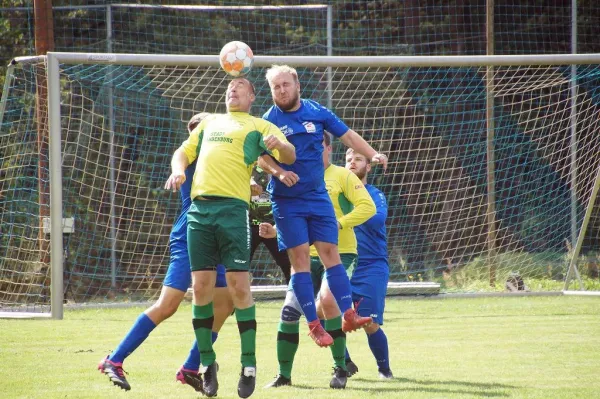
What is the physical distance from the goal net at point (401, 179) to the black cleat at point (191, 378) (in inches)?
284

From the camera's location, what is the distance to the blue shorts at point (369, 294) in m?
7.49

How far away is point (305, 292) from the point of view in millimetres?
6695

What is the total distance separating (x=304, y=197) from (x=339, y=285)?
658 millimetres

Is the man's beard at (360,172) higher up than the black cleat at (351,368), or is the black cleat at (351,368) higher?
the man's beard at (360,172)

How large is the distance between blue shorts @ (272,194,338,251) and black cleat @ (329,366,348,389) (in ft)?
2.90

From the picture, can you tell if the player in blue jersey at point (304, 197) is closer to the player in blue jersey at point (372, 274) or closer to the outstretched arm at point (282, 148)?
the outstretched arm at point (282, 148)

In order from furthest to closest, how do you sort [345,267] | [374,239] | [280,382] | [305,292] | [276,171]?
[374,239] < [345,267] < [280,382] < [305,292] < [276,171]

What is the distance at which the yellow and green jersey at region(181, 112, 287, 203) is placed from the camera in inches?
239

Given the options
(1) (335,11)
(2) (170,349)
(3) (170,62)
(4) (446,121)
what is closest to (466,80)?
(4) (446,121)

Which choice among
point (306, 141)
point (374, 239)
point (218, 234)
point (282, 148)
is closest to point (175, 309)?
point (218, 234)

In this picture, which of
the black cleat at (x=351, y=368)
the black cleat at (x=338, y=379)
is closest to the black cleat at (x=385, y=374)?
the black cleat at (x=351, y=368)

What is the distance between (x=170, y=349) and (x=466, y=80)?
27.7 ft

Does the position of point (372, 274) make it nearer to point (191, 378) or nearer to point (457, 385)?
point (457, 385)

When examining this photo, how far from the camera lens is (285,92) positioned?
679 cm
